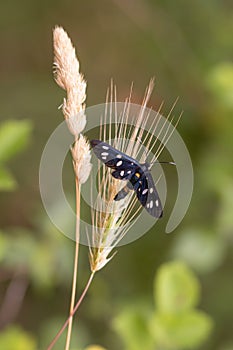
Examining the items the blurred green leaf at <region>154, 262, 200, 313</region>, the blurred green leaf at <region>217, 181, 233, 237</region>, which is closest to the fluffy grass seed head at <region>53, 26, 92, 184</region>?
the blurred green leaf at <region>154, 262, 200, 313</region>

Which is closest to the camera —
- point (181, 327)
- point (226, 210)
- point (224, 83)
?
point (181, 327)

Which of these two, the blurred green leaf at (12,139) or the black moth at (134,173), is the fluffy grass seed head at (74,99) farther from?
the blurred green leaf at (12,139)

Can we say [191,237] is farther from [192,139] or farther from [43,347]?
[192,139]

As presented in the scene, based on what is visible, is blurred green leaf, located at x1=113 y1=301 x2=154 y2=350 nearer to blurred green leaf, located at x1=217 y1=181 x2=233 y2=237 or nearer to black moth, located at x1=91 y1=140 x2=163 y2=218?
blurred green leaf, located at x1=217 y1=181 x2=233 y2=237

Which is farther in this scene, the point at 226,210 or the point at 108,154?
the point at 226,210

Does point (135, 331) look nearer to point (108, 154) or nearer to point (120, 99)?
point (108, 154)

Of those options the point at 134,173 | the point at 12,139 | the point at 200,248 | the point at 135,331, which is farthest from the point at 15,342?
the point at 134,173
